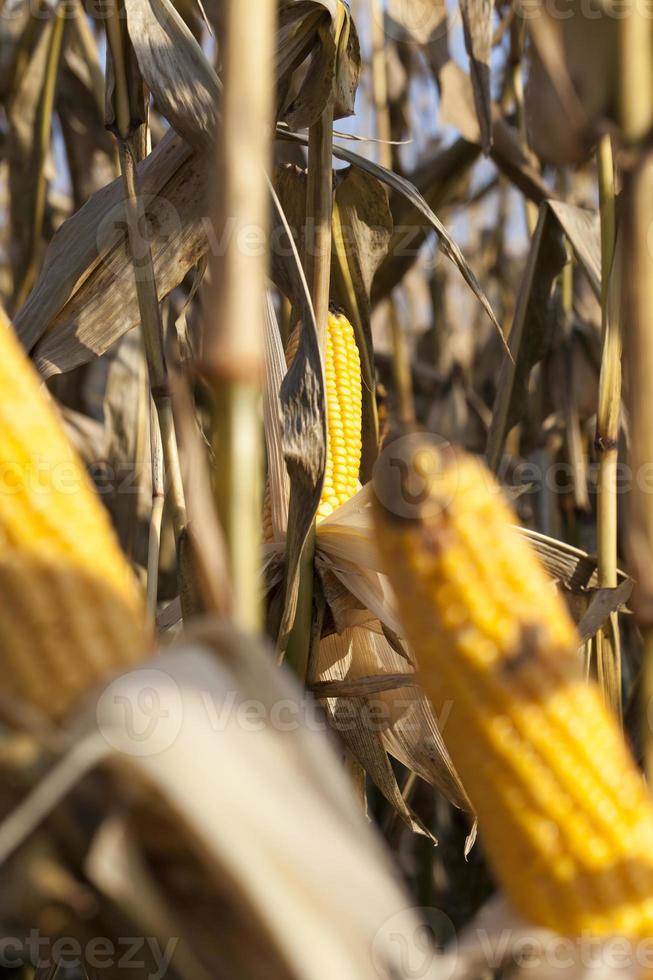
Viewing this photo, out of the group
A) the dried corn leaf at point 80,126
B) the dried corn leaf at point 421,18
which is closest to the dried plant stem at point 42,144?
the dried corn leaf at point 80,126

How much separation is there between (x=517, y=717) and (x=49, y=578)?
12.4 inches

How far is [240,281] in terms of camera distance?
61cm

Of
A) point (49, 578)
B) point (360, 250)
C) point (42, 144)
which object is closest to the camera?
point (49, 578)

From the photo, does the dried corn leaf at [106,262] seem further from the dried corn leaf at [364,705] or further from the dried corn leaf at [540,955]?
the dried corn leaf at [540,955]

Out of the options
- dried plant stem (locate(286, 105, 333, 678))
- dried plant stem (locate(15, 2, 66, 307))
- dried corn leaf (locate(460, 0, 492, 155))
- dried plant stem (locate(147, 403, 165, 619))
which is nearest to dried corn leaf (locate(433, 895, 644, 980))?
dried plant stem (locate(286, 105, 333, 678))

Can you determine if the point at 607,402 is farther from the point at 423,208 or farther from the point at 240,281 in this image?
the point at 240,281

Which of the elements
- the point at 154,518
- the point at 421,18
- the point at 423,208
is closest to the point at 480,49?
the point at 421,18

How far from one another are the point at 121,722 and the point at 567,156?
20.1 inches

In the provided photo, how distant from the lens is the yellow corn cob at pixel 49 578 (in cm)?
64

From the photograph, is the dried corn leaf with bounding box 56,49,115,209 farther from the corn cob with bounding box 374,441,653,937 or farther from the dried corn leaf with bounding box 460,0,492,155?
the corn cob with bounding box 374,441,653,937

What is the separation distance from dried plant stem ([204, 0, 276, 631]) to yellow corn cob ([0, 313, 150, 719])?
0.09m

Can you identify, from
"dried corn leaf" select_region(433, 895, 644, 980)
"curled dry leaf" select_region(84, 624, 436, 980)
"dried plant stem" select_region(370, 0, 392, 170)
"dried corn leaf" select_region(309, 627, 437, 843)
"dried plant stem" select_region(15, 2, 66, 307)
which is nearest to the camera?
"curled dry leaf" select_region(84, 624, 436, 980)

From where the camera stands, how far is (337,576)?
4.38 feet

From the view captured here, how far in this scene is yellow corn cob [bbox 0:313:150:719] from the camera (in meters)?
0.64
